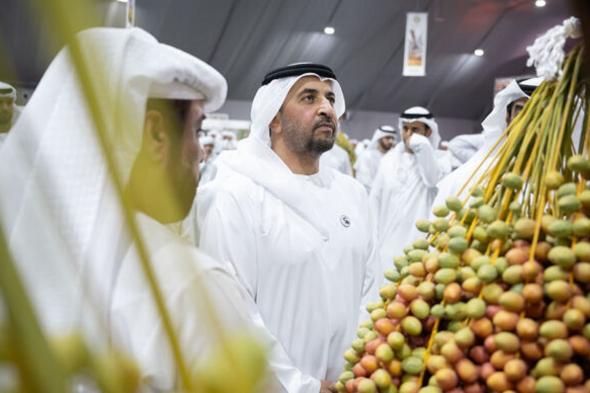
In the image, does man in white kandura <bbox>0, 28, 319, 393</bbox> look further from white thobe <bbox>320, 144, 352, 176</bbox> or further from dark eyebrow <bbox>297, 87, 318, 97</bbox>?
white thobe <bbox>320, 144, 352, 176</bbox>

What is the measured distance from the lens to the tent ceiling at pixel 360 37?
12.7 metres

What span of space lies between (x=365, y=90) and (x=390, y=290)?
52.1 feet

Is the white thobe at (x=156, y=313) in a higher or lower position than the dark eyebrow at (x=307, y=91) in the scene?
lower

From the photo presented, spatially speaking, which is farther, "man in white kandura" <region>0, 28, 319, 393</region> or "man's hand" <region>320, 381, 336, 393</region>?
"man's hand" <region>320, 381, 336, 393</region>

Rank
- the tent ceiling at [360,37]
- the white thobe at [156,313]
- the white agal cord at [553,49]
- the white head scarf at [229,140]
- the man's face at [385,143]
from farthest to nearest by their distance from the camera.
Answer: the tent ceiling at [360,37], the white head scarf at [229,140], the man's face at [385,143], the white agal cord at [553,49], the white thobe at [156,313]

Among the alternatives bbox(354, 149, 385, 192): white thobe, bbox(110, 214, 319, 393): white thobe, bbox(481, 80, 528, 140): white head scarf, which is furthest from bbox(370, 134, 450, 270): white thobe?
bbox(110, 214, 319, 393): white thobe

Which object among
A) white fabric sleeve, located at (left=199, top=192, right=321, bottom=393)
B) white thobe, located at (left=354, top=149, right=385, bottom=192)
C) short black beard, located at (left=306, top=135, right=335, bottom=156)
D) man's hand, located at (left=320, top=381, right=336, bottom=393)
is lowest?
man's hand, located at (left=320, top=381, right=336, bottom=393)

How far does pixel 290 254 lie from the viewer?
2.16 meters

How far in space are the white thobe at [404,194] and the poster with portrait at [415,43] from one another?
25.2 feet

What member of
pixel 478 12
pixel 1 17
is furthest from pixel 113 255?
pixel 478 12

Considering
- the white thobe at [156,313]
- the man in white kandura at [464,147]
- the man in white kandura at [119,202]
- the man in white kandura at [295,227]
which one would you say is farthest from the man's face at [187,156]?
the man in white kandura at [464,147]

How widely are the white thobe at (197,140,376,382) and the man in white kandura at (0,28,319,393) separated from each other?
2.67ft

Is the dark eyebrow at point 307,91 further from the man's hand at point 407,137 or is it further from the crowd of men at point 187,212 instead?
the man's hand at point 407,137

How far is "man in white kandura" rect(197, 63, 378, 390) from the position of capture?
2141 millimetres
